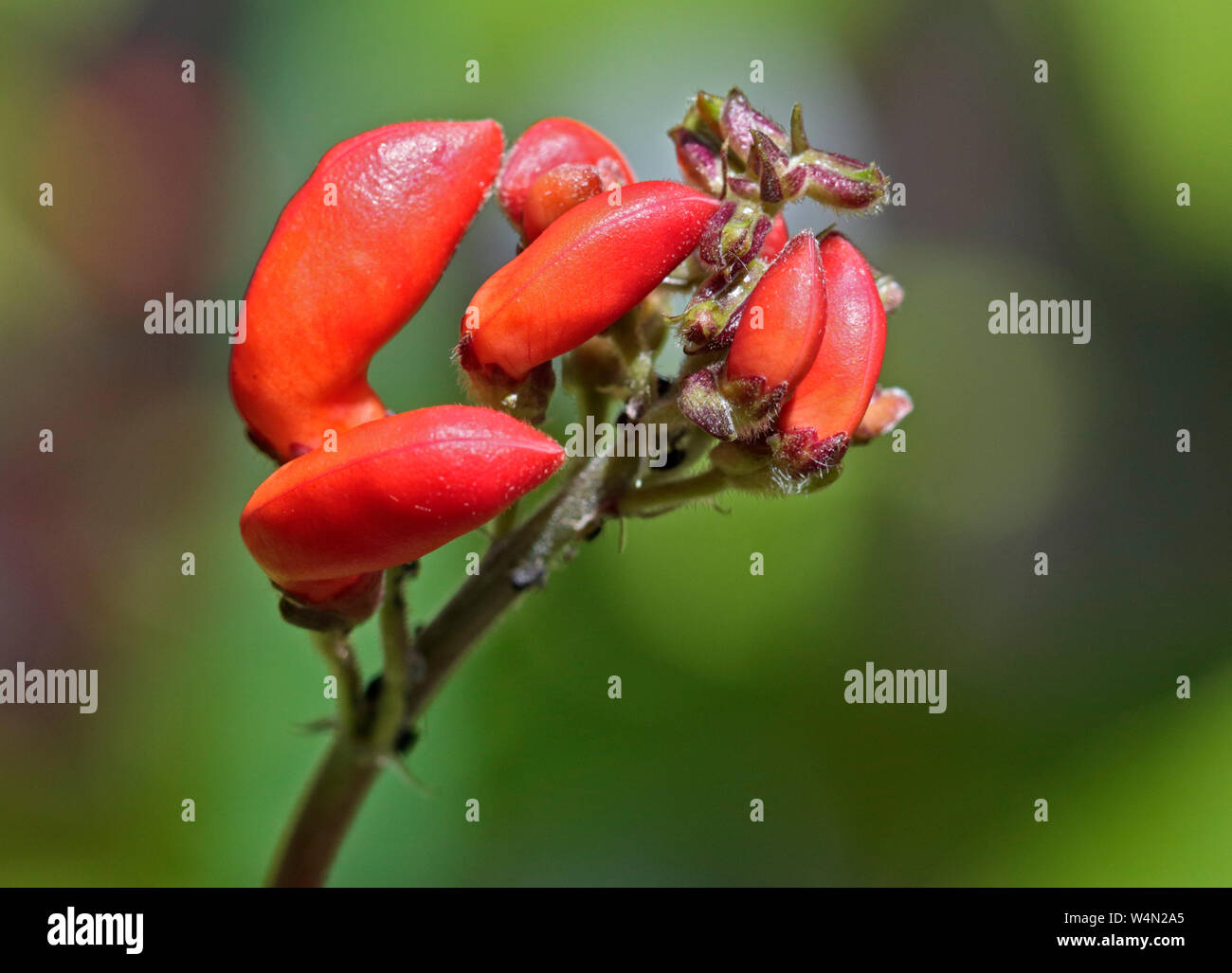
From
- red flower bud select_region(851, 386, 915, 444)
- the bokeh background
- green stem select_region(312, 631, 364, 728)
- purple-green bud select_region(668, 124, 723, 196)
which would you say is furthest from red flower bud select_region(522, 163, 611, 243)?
the bokeh background

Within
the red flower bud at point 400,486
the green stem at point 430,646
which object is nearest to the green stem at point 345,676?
the green stem at point 430,646

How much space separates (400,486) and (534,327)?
196mm

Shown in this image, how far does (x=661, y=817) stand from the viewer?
2086 millimetres

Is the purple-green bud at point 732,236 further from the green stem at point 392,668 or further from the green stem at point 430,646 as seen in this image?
the green stem at point 392,668

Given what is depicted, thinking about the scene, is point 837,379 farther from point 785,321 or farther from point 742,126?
point 742,126

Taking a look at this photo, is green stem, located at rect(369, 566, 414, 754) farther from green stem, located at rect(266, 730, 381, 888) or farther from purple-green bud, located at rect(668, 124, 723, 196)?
purple-green bud, located at rect(668, 124, 723, 196)

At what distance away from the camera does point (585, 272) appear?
3.23ft

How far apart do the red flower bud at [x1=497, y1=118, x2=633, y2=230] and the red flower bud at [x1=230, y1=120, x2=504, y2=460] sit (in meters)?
0.05

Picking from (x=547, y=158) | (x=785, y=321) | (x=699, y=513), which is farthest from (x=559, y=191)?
(x=699, y=513)

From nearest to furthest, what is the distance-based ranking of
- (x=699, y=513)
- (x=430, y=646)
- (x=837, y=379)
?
(x=837, y=379)
(x=430, y=646)
(x=699, y=513)

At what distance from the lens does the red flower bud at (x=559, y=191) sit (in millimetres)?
1094

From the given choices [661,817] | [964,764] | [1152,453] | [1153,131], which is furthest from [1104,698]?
[1153,131]

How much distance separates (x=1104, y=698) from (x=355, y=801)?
1482 mm

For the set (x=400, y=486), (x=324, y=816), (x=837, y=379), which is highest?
(x=837, y=379)
